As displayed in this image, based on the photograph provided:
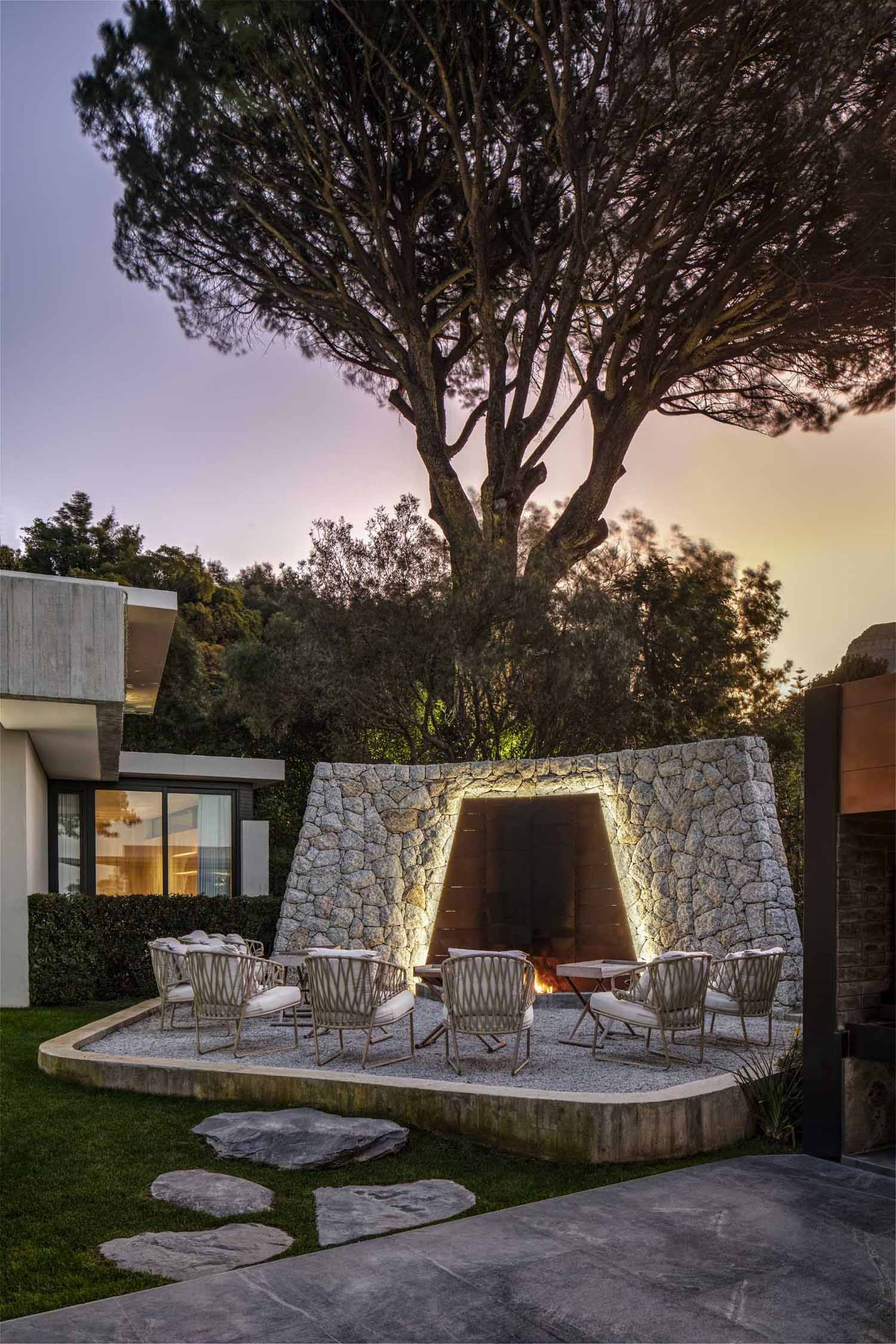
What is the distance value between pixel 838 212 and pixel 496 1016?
1317cm

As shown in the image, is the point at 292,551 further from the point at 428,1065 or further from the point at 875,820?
the point at 875,820

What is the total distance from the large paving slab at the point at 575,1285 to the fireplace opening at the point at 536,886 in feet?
20.4

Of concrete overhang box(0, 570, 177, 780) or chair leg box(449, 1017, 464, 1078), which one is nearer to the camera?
chair leg box(449, 1017, 464, 1078)

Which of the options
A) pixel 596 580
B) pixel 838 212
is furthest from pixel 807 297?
pixel 596 580

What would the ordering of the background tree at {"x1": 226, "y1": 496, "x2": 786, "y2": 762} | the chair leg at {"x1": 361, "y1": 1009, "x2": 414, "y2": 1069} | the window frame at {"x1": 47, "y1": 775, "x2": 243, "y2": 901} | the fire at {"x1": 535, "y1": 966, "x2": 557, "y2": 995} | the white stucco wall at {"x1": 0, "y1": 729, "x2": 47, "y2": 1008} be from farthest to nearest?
the window frame at {"x1": 47, "y1": 775, "x2": 243, "y2": 901} → the background tree at {"x1": 226, "y1": 496, "x2": 786, "y2": 762} → the fire at {"x1": 535, "y1": 966, "x2": 557, "y2": 995} → the white stucco wall at {"x1": 0, "y1": 729, "x2": 47, "y2": 1008} → the chair leg at {"x1": 361, "y1": 1009, "x2": 414, "y2": 1069}

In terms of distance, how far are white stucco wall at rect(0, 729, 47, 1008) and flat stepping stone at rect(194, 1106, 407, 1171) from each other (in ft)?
18.6

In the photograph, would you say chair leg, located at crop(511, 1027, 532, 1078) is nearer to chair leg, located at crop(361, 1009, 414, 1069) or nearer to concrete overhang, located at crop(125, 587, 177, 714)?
chair leg, located at crop(361, 1009, 414, 1069)

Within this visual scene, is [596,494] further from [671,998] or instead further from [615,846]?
[671,998]

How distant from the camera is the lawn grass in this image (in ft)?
12.9

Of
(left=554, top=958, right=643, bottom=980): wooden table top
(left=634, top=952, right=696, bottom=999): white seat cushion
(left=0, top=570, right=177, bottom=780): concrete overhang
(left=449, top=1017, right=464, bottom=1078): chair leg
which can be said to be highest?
(left=0, top=570, right=177, bottom=780): concrete overhang

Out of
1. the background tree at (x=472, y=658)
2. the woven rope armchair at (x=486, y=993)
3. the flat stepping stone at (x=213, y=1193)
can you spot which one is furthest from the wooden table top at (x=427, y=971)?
the background tree at (x=472, y=658)

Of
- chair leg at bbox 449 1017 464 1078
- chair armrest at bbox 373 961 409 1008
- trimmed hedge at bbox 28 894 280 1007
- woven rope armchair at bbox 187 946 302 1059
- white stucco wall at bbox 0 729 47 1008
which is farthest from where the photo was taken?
trimmed hedge at bbox 28 894 280 1007

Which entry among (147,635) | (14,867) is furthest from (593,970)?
(14,867)

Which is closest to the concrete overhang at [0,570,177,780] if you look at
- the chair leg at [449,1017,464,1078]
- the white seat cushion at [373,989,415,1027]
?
the white seat cushion at [373,989,415,1027]
